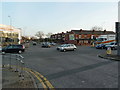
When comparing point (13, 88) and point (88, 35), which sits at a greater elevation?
point (88, 35)

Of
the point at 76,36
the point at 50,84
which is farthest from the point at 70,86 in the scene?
the point at 76,36

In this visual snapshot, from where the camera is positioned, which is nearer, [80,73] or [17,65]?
[80,73]

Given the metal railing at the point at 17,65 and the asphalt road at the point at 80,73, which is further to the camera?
the metal railing at the point at 17,65

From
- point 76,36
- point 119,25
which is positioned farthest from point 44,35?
point 119,25

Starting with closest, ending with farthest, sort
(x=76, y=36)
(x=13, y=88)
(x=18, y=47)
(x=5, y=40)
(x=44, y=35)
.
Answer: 1. (x=13, y=88)
2. (x=18, y=47)
3. (x=5, y=40)
4. (x=76, y=36)
5. (x=44, y=35)

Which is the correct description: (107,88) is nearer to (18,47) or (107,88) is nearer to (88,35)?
(18,47)

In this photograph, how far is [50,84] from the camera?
497cm

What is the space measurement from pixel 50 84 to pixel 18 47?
16.9 metres

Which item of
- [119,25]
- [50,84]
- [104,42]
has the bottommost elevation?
[50,84]

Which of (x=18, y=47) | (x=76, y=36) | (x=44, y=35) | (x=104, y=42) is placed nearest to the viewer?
(x=18, y=47)

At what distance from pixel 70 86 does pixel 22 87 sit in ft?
6.45

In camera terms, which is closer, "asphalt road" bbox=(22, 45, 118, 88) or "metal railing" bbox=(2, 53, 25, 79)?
"asphalt road" bbox=(22, 45, 118, 88)

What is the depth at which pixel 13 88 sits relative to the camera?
170 inches

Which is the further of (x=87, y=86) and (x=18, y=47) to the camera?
(x=18, y=47)
